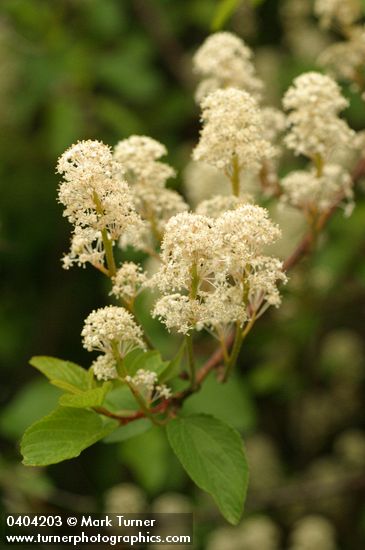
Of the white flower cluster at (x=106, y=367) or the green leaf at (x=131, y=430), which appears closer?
the white flower cluster at (x=106, y=367)

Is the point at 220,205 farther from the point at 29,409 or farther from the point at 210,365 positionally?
the point at 29,409

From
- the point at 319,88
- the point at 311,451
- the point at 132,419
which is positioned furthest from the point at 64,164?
the point at 311,451

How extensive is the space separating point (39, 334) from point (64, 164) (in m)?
3.29

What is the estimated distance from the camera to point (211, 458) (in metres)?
1.76

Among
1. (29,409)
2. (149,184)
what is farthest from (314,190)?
(29,409)

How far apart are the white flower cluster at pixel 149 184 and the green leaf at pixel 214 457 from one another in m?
0.52

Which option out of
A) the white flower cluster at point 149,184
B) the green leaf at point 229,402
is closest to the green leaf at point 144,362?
the white flower cluster at point 149,184

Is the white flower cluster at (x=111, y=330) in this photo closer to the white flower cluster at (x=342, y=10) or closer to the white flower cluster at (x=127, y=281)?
the white flower cluster at (x=127, y=281)

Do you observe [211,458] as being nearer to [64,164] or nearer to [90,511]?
[64,164]

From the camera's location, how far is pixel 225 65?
2439 millimetres

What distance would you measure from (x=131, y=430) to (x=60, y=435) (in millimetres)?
277

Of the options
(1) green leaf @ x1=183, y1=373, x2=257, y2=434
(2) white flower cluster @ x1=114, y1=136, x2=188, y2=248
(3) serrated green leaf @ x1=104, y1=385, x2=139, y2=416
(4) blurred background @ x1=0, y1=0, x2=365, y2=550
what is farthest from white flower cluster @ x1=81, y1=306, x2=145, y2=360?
(4) blurred background @ x1=0, y1=0, x2=365, y2=550

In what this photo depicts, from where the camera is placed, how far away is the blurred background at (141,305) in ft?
14.2

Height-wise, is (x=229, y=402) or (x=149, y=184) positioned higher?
(x=229, y=402)
